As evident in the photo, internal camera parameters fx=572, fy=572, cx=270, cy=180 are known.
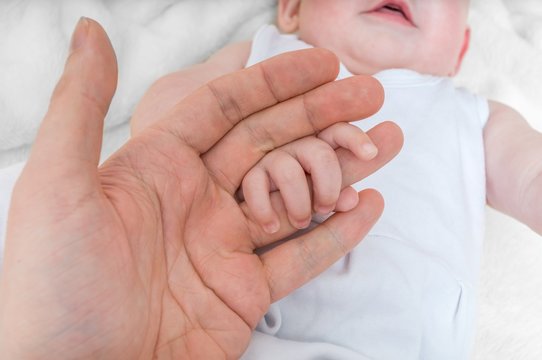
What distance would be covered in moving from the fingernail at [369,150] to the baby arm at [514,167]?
36 centimetres

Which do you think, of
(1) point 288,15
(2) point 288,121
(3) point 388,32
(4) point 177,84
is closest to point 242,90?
(2) point 288,121

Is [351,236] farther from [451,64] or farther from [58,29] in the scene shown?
[58,29]

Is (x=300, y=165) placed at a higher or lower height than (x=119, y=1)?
lower

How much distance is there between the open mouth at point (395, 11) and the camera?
3.42 feet

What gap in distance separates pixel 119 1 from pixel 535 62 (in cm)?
92

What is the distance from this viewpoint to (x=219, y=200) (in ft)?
2.30

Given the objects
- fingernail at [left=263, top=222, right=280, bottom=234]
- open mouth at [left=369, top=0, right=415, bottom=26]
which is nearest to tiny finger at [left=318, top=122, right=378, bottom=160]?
fingernail at [left=263, top=222, right=280, bottom=234]

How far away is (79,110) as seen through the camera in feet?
1.79

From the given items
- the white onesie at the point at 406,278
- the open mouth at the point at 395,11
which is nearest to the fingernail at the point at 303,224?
the white onesie at the point at 406,278

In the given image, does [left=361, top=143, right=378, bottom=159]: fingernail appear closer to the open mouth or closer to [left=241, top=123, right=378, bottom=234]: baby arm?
[left=241, top=123, right=378, bottom=234]: baby arm

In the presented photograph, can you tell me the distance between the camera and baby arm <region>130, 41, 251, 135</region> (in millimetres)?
942

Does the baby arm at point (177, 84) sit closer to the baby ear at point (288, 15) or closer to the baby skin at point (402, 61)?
the baby skin at point (402, 61)

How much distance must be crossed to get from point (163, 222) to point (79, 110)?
0.16m

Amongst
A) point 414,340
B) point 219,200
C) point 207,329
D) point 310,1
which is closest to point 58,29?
point 310,1
